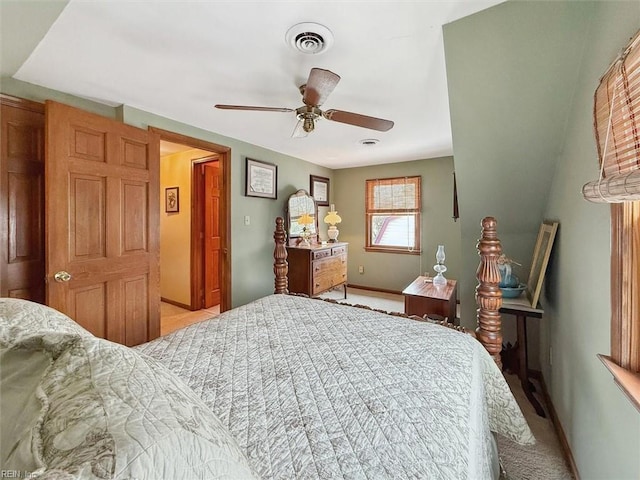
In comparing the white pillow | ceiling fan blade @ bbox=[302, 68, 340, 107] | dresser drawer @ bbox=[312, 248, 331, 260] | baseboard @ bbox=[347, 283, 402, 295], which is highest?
ceiling fan blade @ bbox=[302, 68, 340, 107]

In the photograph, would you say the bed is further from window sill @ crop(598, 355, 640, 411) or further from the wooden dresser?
the wooden dresser

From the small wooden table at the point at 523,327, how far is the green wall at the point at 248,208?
2745 millimetres

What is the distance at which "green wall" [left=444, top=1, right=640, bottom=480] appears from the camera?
1085mm

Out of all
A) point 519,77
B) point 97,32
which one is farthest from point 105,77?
Result: point 519,77

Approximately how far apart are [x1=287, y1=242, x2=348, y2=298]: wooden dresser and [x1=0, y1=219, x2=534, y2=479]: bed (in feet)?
6.97

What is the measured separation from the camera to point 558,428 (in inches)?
67.2

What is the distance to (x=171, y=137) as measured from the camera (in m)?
2.73

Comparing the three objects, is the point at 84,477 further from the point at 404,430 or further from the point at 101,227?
the point at 101,227

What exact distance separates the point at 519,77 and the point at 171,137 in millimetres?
2824

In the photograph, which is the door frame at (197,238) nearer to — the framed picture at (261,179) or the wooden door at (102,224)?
the framed picture at (261,179)

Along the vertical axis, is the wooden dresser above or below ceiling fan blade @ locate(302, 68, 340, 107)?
below

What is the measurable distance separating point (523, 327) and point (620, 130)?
1.67 meters

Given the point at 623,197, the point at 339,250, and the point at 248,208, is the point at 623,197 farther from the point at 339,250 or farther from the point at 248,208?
the point at 339,250

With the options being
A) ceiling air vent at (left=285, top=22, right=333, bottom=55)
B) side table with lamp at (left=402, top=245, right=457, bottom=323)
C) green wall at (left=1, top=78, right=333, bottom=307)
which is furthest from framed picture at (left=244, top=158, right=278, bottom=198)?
side table with lamp at (left=402, top=245, right=457, bottom=323)
